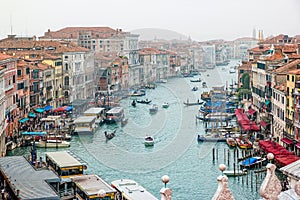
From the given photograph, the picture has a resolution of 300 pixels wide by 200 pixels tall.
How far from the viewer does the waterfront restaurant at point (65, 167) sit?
20.1 ft

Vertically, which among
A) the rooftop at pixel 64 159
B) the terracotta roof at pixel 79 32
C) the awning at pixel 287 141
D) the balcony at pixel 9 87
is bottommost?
the rooftop at pixel 64 159

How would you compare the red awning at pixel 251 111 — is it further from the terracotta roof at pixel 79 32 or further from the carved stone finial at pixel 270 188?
the terracotta roof at pixel 79 32

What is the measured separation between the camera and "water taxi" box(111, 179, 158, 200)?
534cm

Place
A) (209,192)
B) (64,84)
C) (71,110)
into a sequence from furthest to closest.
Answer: (64,84), (71,110), (209,192)

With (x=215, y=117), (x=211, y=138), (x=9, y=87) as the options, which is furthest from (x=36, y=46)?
(x=211, y=138)

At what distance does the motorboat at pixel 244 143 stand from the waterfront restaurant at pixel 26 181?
3583mm

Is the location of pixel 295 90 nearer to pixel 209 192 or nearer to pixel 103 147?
pixel 209 192

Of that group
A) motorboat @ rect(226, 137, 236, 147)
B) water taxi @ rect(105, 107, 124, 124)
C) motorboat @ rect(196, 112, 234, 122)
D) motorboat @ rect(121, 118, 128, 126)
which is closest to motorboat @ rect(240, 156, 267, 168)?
motorboat @ rect(226, 137, 236, 147)

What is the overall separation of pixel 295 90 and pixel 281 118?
0.80m

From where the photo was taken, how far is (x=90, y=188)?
5.50 m

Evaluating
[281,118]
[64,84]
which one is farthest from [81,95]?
[281,118]

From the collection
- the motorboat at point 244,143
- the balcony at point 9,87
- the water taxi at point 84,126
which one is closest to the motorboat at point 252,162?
the motorboat at point 244,143

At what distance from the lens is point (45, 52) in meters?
14.5

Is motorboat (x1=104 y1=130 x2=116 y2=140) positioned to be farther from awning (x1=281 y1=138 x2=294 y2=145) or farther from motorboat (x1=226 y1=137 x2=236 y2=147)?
awning (x1=281 y1=138 x2=294 y2=145)
